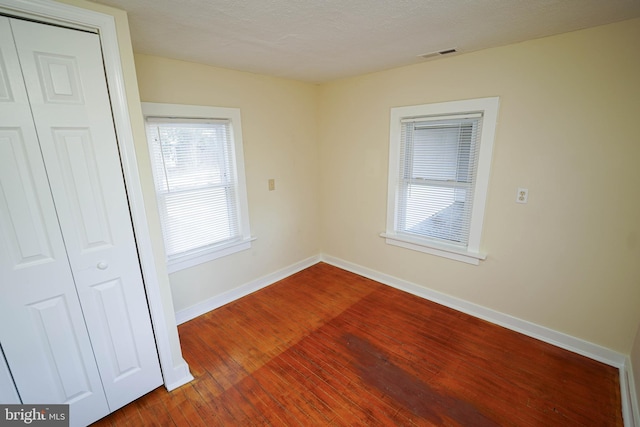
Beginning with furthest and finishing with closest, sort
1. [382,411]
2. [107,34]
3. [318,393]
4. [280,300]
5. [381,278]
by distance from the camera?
[381,278], [280,300], [318,393], [382,411], [107,34]

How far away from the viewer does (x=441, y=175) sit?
277 cm

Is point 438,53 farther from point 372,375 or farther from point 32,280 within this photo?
point 32,280

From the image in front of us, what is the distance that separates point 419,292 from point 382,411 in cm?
155

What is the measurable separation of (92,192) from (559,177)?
125 inches

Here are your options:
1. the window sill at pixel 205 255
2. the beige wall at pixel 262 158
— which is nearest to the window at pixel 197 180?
the window sill at pixel 205 255

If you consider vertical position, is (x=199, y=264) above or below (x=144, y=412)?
above

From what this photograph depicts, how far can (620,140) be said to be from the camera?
189 cm

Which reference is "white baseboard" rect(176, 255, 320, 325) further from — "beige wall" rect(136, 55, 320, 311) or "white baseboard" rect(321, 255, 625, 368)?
"white baseboard" rect(321, 255, 625, 368)

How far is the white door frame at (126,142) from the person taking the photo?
4.29 ft

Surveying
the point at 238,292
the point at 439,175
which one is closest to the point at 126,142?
the point at 238,292

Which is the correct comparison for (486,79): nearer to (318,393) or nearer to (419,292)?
(419,292)

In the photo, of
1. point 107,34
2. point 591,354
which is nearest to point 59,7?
point 107,34

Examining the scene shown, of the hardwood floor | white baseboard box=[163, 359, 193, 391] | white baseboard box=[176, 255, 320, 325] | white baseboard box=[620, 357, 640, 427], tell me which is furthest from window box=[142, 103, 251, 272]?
white baseboard box=[620, 357, 640, 427]

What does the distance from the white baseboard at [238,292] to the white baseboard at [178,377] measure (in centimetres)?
76
